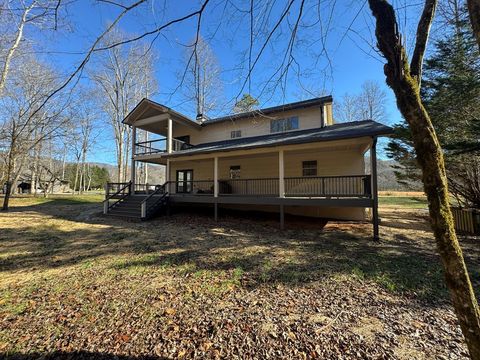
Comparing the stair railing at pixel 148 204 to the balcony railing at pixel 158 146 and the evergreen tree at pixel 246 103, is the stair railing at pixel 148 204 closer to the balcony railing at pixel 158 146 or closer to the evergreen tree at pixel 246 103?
the balcony railing at pixel 158 146

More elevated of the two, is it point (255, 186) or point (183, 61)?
point (183, 61)

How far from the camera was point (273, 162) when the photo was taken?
14.2m

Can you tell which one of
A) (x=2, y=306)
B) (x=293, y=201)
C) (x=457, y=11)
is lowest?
→ (x=2, y=306)

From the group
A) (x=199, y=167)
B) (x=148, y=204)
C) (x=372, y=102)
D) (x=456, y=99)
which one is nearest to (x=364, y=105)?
(x=372, y=102)

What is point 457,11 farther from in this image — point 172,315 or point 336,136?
point 172,315

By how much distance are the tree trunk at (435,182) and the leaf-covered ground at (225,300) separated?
65.9 inches

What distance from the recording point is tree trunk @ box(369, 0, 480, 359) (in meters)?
1.46

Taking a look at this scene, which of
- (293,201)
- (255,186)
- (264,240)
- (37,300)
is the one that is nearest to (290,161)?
(255,186)

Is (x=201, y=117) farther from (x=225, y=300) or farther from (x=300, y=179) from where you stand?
(x=300, y=179)

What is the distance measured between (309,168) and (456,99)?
7.54m

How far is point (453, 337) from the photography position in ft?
9.61

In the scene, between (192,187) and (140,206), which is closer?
(140,206)

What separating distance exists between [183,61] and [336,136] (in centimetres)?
737

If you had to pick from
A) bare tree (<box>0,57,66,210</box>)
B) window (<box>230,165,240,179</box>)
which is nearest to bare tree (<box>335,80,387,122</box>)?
window (<box>230,165,240,179</box>)
